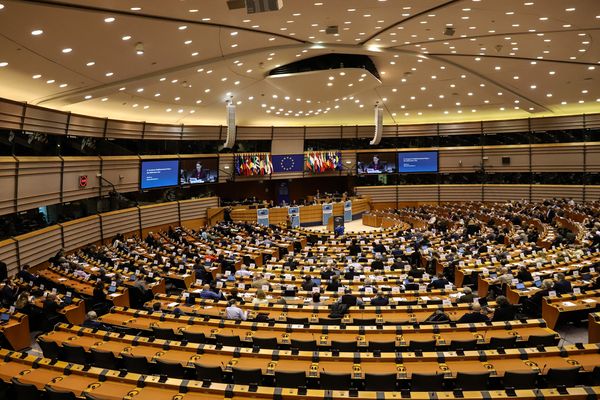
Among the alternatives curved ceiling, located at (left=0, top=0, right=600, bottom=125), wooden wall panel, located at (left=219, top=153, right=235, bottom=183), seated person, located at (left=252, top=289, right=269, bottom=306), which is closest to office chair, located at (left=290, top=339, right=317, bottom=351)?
seated person, located at (left=252, top=289, right=269, bottom=306)

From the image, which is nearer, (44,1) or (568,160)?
(44,1)

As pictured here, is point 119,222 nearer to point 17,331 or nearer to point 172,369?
point 17,331

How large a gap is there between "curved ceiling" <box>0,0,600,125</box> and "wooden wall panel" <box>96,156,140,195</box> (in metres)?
2.55

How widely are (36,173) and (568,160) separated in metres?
34.6

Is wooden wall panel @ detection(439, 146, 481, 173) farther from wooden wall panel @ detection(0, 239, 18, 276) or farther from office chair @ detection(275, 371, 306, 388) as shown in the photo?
office chair @ detection(275, 371, 306, 388)

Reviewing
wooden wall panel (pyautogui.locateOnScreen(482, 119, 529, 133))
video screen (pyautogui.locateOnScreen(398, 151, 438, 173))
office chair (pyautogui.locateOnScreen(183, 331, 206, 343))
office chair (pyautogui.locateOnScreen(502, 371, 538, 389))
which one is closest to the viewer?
office chair (pyautogui.locateOnScreen(502, 371, 538, 389))

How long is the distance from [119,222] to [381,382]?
71.3ft

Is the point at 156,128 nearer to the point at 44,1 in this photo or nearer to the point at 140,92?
the point at 140,92

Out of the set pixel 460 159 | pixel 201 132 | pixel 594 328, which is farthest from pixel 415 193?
pixel 594 328

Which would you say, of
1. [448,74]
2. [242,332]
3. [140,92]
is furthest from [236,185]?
[242,332]

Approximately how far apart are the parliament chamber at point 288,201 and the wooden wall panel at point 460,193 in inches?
6.5

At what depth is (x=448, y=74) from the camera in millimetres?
23109

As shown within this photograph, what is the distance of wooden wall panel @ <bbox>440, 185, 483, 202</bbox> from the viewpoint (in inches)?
1471

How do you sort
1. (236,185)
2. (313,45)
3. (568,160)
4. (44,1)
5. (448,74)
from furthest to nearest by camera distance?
(236,185) → (568,160) → (448,74) → (313,45) → (44,1)
